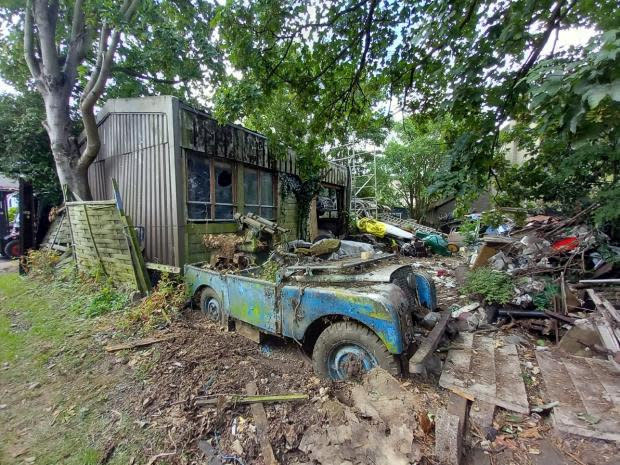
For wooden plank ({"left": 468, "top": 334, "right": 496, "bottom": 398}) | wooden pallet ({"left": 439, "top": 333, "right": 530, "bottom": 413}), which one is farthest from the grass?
wooden plank ({"left": 468, "top": 334, "right": 496, "bottom": 398})

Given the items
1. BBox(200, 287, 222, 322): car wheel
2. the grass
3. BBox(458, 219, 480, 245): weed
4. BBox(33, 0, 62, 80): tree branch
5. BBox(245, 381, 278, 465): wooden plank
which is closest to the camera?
BBox(245, 381, 278, 465): wooden plank

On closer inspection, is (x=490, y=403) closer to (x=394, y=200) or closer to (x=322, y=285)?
(x=322, y=285)

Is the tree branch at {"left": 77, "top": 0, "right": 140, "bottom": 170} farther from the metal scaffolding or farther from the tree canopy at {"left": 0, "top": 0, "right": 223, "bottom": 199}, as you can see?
the metal scaffolding

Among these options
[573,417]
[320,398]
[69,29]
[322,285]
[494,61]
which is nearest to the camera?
[573,417]

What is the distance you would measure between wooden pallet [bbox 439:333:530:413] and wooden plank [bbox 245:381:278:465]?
5.30 feet

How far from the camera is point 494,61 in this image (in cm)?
335

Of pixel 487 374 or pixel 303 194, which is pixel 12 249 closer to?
pixel 303 194

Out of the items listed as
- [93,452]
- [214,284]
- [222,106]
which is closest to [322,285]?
[214,284]

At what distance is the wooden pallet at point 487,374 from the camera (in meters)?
2.41

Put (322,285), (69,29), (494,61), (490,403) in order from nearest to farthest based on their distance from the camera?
(490,403)
(322,285)
(494,61)
(69,29)

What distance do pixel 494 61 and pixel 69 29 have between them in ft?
38.9

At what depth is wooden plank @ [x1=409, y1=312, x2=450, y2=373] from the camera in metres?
2.43

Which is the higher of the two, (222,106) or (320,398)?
(222,106)

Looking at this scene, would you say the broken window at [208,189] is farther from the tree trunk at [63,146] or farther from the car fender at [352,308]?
the car fender at [352,308]
